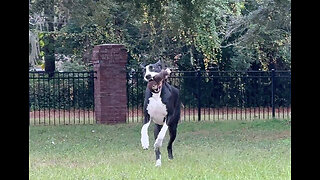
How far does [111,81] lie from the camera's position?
65.8ft

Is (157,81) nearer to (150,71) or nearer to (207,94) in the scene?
(150,71)

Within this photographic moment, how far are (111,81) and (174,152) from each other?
795 cm

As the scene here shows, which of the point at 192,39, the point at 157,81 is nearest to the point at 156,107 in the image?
the point at 157,81

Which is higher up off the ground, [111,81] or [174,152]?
[111,81]

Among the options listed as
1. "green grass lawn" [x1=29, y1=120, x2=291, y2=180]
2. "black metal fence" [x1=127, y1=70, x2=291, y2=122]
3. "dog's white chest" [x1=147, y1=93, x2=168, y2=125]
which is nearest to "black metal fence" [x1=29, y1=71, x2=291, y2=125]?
"black metal fence" [x1=127, y1=70, x2=291, y2=122]

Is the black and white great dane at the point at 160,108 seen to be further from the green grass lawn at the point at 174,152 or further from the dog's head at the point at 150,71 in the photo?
the green grass lawn at the point at 174,152

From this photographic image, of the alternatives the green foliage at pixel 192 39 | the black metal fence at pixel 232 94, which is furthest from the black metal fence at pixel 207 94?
the green foliage at pixel 192 39

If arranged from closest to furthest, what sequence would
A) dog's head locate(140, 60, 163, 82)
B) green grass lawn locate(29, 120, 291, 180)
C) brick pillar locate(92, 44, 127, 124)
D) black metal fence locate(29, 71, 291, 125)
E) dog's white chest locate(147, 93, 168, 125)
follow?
green grass lawn locate(29, 120, 291, 180) → dog's head locate(140, 60, 163, 82) → dog's white chest locate(147, 93, 168, 125) → brick pillar locate(92, 44, 127, 124) → black metal fence locate(29, 71, 291, 125)

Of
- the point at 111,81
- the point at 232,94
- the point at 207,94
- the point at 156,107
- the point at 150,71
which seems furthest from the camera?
the point at 207,94

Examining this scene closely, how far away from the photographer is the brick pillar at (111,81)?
20.0 m

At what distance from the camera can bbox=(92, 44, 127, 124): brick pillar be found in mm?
19984

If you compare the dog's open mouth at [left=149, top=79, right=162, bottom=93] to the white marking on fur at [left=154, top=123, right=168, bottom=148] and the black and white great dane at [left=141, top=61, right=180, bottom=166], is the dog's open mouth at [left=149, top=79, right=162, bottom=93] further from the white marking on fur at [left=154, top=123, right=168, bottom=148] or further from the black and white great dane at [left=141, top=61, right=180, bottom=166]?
the white marking on fur at [left=154, top=123, right=168, bottom=148]

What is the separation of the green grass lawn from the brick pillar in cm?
70
